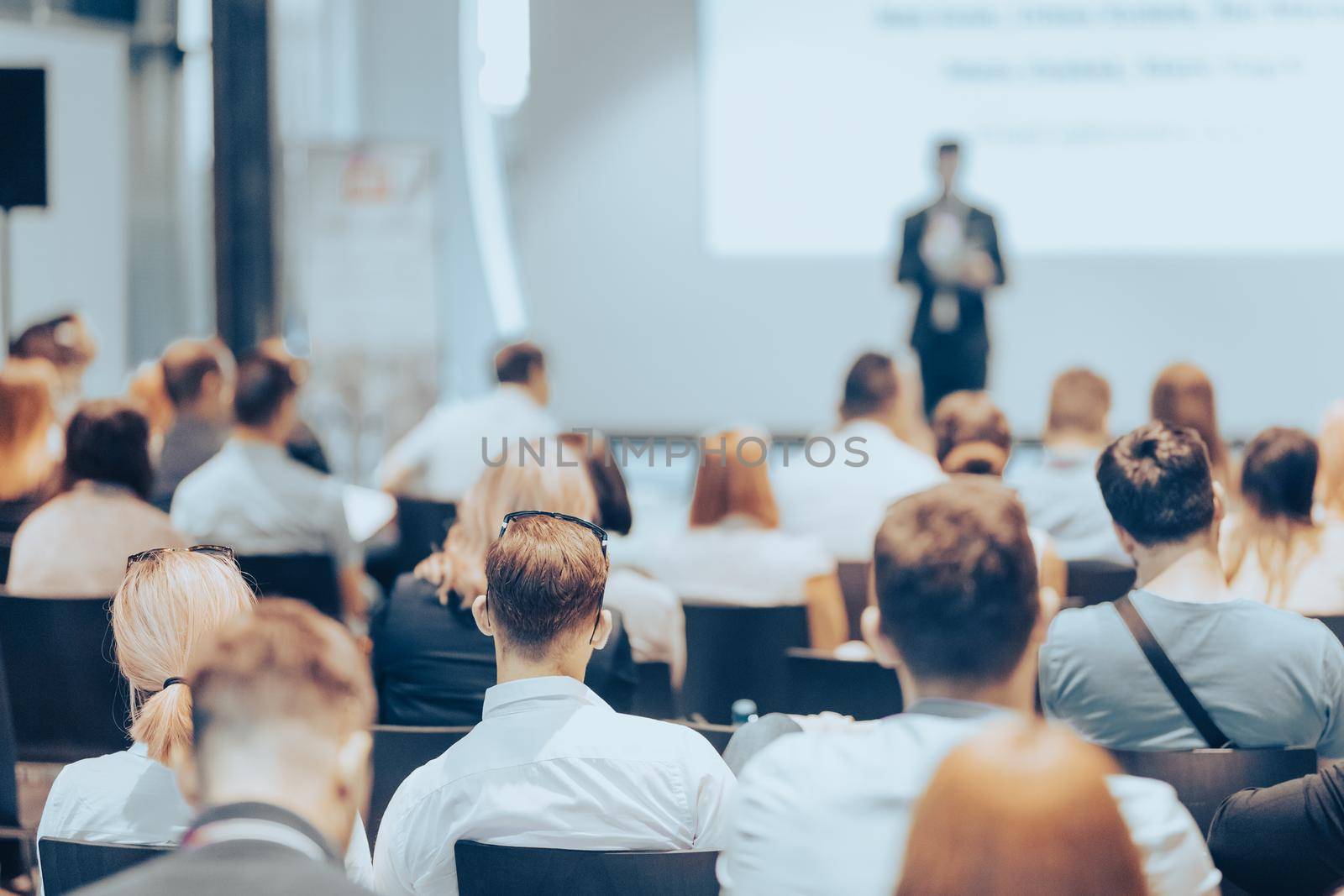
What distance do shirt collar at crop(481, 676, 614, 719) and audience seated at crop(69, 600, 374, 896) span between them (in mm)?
686

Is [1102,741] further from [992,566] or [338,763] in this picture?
[338,763]


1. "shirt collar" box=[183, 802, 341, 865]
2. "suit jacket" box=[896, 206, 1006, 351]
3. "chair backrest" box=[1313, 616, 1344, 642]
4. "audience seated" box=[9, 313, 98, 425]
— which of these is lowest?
"chair backrest" box=[1313, 616, 1344, 642]

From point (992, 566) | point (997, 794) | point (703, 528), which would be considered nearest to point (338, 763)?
point (997, 794)

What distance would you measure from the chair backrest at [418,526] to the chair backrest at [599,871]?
9.26 ft

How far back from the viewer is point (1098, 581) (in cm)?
378

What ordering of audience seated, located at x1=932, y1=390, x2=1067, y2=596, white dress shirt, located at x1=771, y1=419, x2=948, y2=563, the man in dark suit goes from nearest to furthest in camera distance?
audience seated, located at x1=932, y1=390, x2=1067, y2=596
white dress shirt, located at x1=771, y1=419, x2=948, y2=563
the man in dark suit

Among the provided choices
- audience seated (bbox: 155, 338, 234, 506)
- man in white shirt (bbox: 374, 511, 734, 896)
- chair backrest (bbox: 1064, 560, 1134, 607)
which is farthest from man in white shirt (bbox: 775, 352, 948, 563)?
man in white shirt (bbox: 374, 511, 734, 896)

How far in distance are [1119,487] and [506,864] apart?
1.34m

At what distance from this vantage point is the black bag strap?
2258 mm

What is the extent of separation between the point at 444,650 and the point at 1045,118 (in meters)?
6.31

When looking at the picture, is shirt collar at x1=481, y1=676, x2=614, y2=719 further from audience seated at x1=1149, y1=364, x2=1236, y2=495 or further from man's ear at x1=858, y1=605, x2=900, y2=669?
audience seated at x1=1149, y1=364, x2=1236, y2=495

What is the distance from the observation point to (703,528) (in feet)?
12.3

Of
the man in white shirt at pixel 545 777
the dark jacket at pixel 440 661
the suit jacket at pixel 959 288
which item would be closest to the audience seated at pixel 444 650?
the dark jacket at pixel 440 661

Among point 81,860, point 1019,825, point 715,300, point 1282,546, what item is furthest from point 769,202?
point 1019,825
